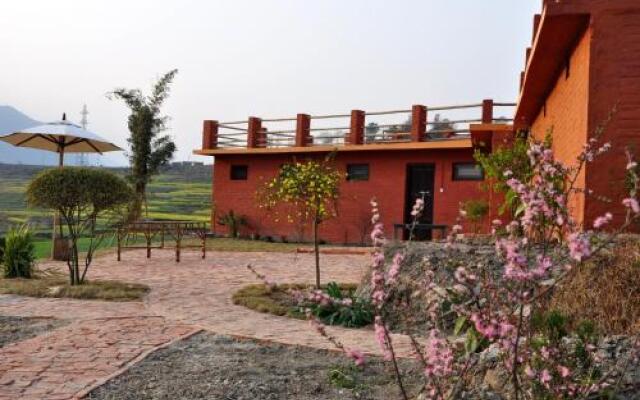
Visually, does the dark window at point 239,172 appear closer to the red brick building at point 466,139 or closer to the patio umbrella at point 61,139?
the red brick building at point 466,139

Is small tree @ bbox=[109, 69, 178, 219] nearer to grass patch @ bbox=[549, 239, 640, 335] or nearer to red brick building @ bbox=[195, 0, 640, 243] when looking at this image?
red brick building @ bbox=[195, 0, 640, 243]

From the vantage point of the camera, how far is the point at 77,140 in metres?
13.3

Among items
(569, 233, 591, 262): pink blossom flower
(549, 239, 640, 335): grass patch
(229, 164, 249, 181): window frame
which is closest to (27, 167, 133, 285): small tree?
(549, 239, 640, 335): grass patch

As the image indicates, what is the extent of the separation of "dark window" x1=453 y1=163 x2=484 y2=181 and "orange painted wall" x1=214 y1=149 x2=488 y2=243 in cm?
15

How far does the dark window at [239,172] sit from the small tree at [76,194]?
42.9 feet

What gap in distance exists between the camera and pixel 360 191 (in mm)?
19797

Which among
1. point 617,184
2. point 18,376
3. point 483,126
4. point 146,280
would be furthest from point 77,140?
point 617,184

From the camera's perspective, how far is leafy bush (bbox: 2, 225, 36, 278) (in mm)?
9539

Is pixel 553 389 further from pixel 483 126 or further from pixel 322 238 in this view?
pixel 322 238

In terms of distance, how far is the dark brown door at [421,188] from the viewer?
18797 millimetres

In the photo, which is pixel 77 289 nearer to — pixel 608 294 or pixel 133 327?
pixel 133 327

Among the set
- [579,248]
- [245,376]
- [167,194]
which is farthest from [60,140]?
[167,194]

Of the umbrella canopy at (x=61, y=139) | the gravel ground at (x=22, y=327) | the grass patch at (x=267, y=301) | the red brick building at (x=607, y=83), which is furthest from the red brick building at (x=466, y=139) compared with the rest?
the umbrella canopy at (x=61, y=139)

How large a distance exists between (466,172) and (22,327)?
14.2 metres
